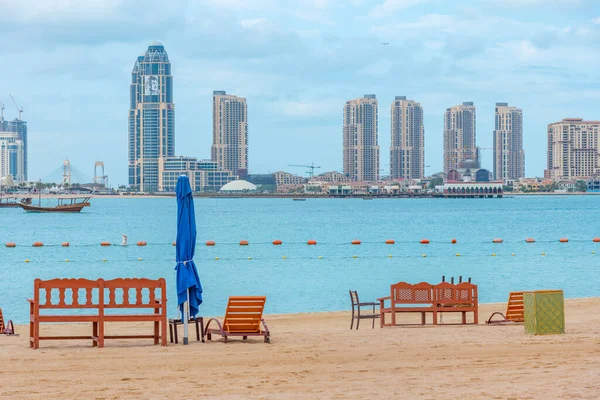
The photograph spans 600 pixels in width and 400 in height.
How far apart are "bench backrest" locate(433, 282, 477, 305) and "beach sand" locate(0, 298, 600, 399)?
112 cm

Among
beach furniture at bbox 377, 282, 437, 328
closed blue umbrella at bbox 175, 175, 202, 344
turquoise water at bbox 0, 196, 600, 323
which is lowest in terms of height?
turquoise water at bbox 0, 196, 600, 323

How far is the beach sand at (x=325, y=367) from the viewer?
11352mm

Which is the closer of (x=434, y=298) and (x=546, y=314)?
(x=546, y=314)

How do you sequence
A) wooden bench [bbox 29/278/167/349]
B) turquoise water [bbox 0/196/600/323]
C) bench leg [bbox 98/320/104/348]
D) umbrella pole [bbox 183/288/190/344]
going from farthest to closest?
turquoise water [bbox 0/196/600/323] → umbrella pole [bbox 183/288/190/344] → bench leg [bbox 98/320/104/348] → wooden bench [bbox 29/278/167/349]

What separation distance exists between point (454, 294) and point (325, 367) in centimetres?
600

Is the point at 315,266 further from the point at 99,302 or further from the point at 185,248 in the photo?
the point at 99,302

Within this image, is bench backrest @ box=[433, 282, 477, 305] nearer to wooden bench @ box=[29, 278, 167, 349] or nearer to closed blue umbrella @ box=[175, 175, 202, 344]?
closed blue umbrella @ box=[175, 175, 202, 344]

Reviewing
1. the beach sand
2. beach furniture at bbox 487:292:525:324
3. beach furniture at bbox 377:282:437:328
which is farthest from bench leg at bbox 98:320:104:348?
beach furniture at bbox 487:292:525:324

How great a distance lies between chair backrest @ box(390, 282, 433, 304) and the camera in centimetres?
1812

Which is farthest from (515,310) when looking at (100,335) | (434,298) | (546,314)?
(100,335)

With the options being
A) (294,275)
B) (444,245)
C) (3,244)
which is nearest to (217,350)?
(294,275)

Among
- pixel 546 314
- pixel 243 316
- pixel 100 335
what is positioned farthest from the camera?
pixel 546 314

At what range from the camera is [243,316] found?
619 inches

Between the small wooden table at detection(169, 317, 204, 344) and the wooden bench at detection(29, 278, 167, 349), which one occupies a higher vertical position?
the wooden bench at detection(29, 278, 167, 349)
